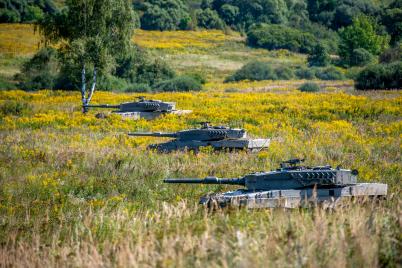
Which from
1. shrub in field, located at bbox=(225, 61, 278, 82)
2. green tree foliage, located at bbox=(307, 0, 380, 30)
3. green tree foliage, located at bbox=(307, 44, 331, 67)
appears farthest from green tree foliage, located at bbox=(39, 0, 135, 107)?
green tree foliage, located at bbox=(307, 0, 380, 30)

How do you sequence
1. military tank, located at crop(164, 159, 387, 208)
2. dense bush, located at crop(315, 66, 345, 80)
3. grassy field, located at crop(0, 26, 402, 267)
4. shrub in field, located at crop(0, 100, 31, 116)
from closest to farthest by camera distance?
1. grassy field, located at crop(0, 26, 402, 267)
2. military tank, located at crop(164, 159, 387, 208)
3. shrub in field, located at crop(0, 100, 31, 116)
4. dense bush, located at crop(315, 66, 345, 80)

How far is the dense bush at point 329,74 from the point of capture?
5700cm

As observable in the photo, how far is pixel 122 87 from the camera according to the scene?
4862cm

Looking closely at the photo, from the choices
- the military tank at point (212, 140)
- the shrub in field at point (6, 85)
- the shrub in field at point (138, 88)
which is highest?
the military tank at point (212, 140)

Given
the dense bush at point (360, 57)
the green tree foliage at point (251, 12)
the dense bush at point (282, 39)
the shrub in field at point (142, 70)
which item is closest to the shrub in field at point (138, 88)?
the shrub in field at point (142, 70)

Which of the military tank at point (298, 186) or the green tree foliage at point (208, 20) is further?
the green tree foliage at point (208, 20)

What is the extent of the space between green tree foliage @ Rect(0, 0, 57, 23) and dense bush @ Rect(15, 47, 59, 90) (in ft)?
143

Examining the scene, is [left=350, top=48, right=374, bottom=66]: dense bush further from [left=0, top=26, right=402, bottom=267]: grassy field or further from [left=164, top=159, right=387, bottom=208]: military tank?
[left=164, top=159, right=387, bottom=208]: military tank

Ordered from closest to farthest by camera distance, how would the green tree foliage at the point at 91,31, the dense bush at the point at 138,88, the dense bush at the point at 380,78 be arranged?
the green tree foliage at the point at 91,31 → the dense bush at the point at 380,78 → the dense bush at the point at 138,88

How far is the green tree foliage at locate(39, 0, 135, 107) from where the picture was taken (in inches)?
1282

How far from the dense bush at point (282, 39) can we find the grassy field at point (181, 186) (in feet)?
156

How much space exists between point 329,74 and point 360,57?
14.2 meters

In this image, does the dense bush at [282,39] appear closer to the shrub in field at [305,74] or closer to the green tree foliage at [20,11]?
A: the shrub in field at [305,74]

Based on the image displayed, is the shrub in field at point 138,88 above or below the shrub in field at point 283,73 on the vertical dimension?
below
